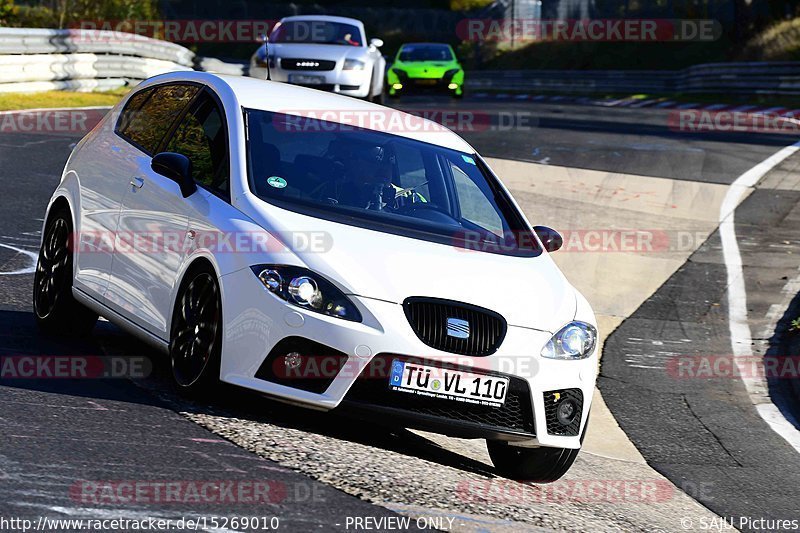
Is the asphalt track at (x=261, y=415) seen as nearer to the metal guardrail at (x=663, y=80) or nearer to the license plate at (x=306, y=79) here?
the license plate at (x=306, y=79)

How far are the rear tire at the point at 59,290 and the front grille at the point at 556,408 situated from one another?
298cm

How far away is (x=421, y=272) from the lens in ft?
20.8

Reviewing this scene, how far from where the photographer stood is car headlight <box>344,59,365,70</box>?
22.8 metres

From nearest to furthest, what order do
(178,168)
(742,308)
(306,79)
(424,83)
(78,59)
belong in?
(178,168) < (742,308) < (306,79) < (78,59) < (424,83)

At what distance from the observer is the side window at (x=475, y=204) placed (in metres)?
7.43

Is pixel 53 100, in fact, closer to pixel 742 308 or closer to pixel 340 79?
pixel 340 79

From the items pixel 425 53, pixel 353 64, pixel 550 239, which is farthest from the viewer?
pixel 425 53

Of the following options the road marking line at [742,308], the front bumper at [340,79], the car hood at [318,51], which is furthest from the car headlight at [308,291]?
the car hood at [318,51]

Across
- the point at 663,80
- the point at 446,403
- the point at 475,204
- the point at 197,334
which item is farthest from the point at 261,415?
the point at 663,80

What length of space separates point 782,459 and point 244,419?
11.2 ft

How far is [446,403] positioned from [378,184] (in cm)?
150

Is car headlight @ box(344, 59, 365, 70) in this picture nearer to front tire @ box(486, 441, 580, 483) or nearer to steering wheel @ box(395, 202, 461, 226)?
steering wheel @ box(395, 202, 461, 226)

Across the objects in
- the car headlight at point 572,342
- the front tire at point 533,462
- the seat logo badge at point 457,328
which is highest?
the seat logo badge at point 457,328

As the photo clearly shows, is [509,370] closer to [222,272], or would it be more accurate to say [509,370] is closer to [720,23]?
[222,272]
